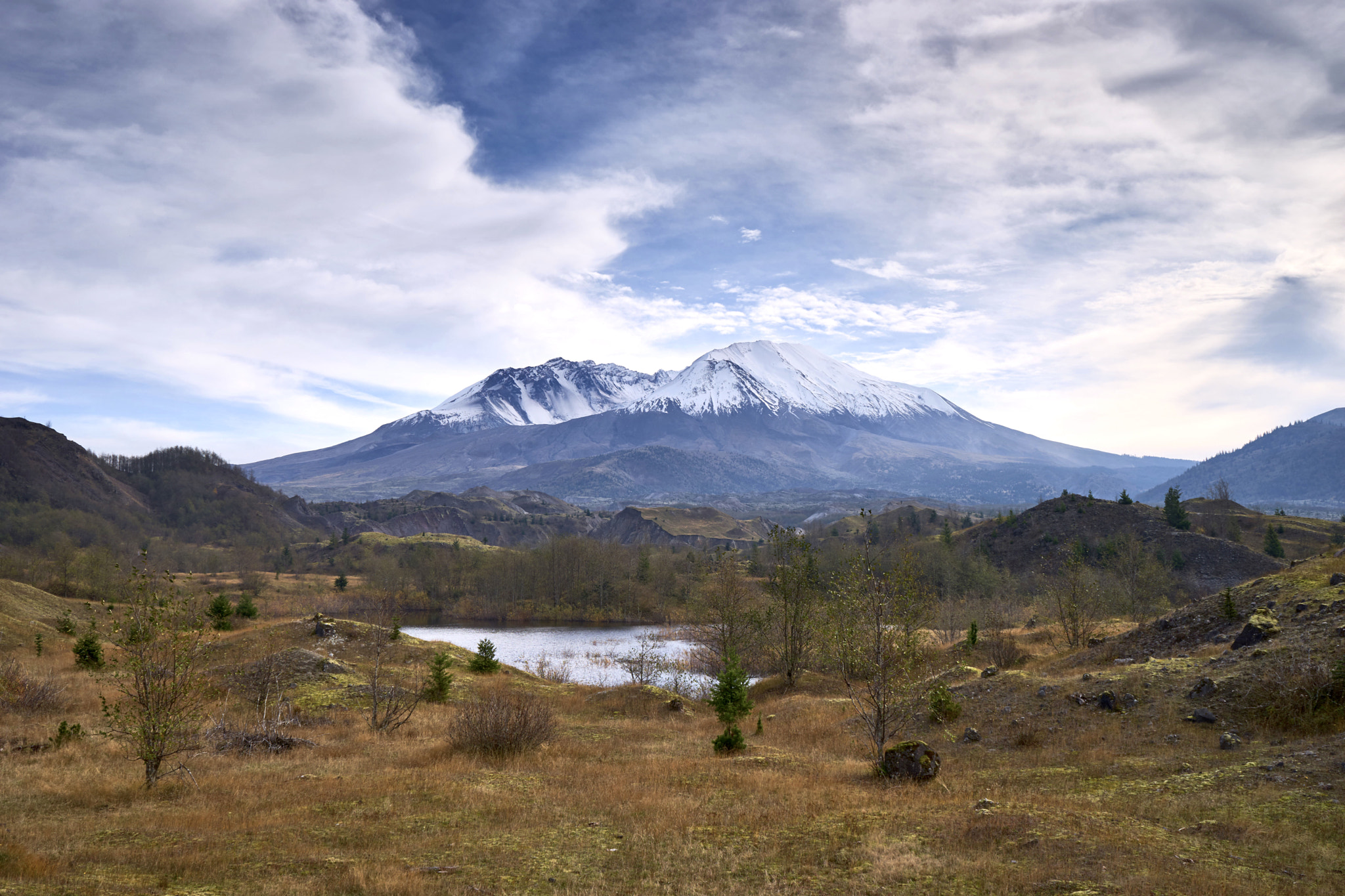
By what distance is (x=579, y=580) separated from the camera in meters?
116

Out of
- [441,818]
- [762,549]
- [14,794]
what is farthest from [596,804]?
[762,549]

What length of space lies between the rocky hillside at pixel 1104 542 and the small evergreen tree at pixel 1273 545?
2651 millimetres

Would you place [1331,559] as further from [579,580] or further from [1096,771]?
[579,580]

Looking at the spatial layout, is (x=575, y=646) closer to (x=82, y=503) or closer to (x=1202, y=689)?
(x=1202, y=689)

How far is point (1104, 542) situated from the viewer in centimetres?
9988

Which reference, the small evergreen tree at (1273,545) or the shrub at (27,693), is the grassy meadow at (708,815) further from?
the small evergreen tree at (1273,545)

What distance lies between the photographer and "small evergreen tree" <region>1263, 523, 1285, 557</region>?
303 ft

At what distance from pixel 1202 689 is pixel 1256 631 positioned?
3543mm

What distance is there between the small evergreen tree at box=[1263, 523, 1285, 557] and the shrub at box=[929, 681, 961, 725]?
98.1 meters

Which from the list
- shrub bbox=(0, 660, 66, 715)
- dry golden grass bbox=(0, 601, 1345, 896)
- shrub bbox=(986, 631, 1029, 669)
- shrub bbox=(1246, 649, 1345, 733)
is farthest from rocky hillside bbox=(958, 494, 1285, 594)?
shrub bbox=(0, 660, 66, 715)

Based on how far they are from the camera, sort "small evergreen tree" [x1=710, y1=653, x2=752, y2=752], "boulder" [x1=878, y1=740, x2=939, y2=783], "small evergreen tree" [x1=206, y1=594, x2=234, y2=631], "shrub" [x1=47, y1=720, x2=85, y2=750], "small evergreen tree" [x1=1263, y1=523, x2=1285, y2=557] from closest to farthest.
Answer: "boulder" [x1=878, y1=740, x2=939, y2=783]
"shrub" [x1=47, y1=720, x2=85, y2=750]
"small evergreen tree" [x1=710, y1=653, x2=752, y2=752]
"small evergreen tree" [x1=206, y1=594, x2=234, y2=631]
"small evergreen tree" [x1=1263, y1=523, x2=1285, y2=557]

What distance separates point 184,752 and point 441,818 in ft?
38.3

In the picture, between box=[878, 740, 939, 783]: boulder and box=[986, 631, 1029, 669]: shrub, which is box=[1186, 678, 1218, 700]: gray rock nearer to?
box=[878, 740, 939, 783]: boulder

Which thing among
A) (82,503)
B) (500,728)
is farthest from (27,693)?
(82,503)
